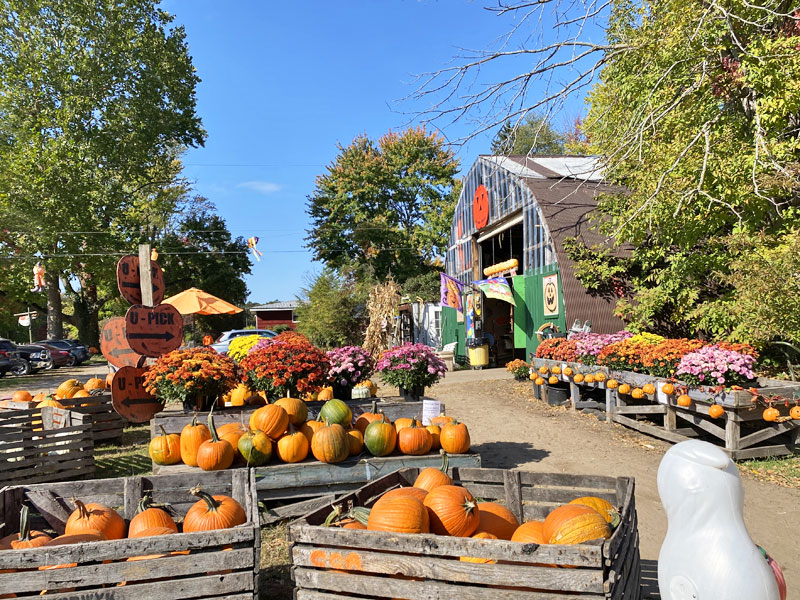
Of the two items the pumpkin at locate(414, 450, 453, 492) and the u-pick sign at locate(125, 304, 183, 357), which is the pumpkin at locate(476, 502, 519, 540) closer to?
the pumpkin at locate(414, 450, 453, 492)

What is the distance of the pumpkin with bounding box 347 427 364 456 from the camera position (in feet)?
15.4

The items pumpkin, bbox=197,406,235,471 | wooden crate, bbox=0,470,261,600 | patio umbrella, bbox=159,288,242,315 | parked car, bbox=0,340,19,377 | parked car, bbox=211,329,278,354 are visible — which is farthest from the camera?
parked car, bbox=0,340,19,377

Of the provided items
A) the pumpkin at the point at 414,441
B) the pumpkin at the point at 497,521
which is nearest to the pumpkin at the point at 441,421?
the pumpkin at the point at 414,441

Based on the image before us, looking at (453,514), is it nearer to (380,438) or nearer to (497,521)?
(497,521)

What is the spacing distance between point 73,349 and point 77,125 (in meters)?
11.7

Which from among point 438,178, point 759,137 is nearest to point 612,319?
point 759,137

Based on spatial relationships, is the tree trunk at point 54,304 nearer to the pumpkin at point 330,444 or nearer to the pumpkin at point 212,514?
the pumpkin at point 330,444

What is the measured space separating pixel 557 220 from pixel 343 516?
12.8 metres

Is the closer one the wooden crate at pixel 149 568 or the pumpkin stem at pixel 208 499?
the wooden crate at pixel 149 568

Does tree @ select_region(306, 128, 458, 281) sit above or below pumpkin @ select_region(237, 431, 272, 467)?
above

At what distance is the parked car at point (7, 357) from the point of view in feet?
73.2

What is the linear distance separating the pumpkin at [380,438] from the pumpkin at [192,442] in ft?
4.55

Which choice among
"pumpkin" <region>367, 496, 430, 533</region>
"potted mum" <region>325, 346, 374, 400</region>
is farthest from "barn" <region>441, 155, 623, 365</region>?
"pumpkin" <region>367, 496, 430, 533</region>

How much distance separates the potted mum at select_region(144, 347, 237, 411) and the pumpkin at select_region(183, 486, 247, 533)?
329cm
